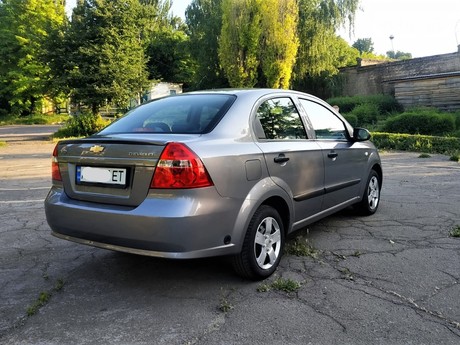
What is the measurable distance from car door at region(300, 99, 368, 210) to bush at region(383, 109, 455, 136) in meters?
12.6

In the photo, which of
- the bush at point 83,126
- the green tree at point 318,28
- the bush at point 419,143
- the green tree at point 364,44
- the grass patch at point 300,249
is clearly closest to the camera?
the grass patch at point 300,249

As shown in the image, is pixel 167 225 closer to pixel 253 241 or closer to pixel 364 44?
pixel 253 241

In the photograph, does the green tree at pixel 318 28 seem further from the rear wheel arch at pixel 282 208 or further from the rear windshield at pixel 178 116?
the rear wheel arch at pixel 282 208

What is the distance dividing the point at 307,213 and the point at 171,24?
58.6 metres

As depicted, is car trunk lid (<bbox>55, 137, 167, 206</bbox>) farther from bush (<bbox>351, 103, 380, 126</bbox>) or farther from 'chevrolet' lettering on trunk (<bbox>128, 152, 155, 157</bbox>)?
bush (<bbox>351, 103, 380, 126</bbox>)

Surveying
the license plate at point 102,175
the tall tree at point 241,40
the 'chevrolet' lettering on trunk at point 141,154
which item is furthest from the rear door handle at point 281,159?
the tall tree at point 241,40

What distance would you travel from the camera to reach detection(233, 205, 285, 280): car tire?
3.29 m

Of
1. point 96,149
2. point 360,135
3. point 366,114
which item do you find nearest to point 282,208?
point 96,149

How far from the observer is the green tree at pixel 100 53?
19688 millimetres

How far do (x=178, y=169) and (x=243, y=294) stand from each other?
43.9 inches

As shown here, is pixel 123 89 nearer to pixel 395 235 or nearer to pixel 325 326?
pixel 395 235

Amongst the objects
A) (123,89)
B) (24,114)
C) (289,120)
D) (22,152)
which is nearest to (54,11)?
(24,114)

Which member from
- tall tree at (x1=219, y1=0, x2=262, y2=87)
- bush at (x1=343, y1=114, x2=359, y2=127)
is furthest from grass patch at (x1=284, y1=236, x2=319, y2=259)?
tall tree at (x1=219, y1=0, x2=262, y2=87)

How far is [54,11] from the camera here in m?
36.5
